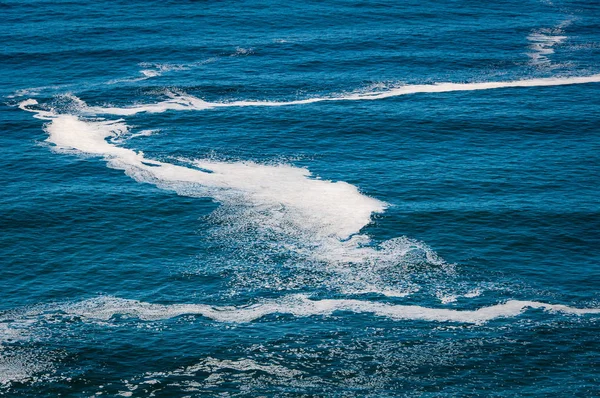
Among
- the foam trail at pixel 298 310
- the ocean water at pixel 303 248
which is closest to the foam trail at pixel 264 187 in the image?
the ocean water at pixel 303 248

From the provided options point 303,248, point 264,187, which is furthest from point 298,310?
point 264,187

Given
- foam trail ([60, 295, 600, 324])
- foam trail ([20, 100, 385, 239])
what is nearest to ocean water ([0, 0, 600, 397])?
foam trail ([60, 295, 600, 324])

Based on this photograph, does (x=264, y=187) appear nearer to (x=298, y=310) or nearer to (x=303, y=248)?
(x=303, y=248)

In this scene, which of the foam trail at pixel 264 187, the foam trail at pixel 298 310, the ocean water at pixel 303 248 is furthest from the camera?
the foam trail at pixel 264 187

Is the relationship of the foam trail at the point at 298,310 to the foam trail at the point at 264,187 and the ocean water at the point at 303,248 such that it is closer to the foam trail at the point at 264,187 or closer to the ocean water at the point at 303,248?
the ocean water at the point at 303,248

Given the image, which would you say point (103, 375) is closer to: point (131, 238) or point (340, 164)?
point (131, 238)

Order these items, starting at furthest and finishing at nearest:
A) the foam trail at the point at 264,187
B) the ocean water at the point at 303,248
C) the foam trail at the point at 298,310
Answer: the foam trail at the point at 264,187 → the foam trail at the point at 298,310 → the ocean water at the point at 303,248
